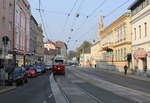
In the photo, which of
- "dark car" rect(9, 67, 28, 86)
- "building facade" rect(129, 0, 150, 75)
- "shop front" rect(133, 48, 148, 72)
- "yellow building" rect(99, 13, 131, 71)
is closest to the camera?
"dark car" rect(9, 67, 28, 86)

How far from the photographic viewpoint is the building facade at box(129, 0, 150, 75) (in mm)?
43219

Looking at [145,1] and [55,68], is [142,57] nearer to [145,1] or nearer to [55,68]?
[145,1]

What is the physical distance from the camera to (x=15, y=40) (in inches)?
1953

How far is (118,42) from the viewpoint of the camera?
6562 cm

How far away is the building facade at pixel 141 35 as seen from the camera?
142ft

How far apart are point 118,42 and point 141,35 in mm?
18748

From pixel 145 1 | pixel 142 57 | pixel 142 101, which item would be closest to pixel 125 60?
pixel 142 57

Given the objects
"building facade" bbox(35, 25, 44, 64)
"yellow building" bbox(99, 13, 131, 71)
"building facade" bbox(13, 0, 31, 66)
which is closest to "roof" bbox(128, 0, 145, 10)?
"yellow building" bbox(99, 13, 131, 71)

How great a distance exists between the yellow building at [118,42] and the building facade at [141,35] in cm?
532

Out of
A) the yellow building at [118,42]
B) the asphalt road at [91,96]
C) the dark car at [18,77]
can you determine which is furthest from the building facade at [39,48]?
the asphalt road at [91,96]

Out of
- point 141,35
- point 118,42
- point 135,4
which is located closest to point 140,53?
point 141,35

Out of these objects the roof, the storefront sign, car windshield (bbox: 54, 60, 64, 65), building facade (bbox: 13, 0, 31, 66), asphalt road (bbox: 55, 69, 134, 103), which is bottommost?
asphalt road (bbox: 55, 69, 134, 103)

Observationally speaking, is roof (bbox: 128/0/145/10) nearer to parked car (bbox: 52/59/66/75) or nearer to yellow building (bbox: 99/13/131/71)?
yellow building (bbox: 99/13/131/71)

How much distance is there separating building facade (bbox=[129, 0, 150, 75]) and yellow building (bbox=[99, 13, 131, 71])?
17.4ft
